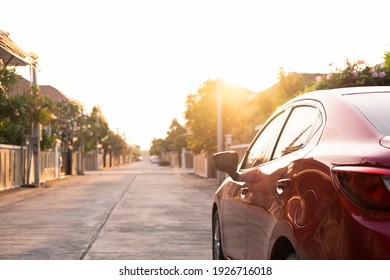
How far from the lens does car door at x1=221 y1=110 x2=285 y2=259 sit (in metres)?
4.34

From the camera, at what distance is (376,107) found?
3277mm

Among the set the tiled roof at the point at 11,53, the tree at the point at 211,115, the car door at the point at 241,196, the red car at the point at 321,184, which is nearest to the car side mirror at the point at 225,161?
the car door at the point at 241,196

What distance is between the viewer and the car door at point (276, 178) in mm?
3379

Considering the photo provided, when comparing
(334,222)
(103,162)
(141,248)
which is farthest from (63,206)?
(103,162)

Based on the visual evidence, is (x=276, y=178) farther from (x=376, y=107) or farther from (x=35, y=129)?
(x=35, y=129)

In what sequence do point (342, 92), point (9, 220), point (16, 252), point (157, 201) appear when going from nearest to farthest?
point (342, 92) → point (16, 252) → point (9, 220) → point (157, 201)

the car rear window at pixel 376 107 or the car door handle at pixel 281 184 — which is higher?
the car rear window at pixel 376 107

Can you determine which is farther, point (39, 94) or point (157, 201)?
point (39, 94)

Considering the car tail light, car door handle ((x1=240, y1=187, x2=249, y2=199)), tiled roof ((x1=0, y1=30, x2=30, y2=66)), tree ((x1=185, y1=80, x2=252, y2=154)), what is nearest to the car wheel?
car door handle ((x1=240, y1=187, x2=249, y2=199))

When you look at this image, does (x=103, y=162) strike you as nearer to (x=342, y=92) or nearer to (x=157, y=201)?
(x=157, y=201)

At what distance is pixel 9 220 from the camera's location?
1198cm

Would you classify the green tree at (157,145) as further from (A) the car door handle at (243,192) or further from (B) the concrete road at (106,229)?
(A) the car door handle at (243,192)

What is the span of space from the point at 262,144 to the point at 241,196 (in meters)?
0.45
